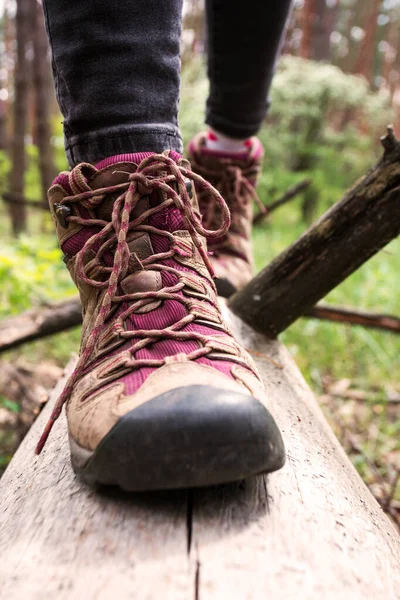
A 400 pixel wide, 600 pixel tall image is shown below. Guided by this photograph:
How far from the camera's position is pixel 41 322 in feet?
7.18

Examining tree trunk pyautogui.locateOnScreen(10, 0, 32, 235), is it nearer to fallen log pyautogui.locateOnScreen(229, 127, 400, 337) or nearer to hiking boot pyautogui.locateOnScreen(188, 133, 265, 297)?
hiking boot pyautogui.locateOnScreen(188, 133, 265, 297)

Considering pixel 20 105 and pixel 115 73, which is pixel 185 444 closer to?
pixel 115 73

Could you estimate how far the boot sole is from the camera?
2.14ft

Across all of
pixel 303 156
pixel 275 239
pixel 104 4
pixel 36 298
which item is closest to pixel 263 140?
pixel 303 156

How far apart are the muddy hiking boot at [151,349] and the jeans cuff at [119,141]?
5 cm

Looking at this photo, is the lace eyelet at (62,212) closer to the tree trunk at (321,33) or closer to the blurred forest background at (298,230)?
the blurred forest background at (298,230)

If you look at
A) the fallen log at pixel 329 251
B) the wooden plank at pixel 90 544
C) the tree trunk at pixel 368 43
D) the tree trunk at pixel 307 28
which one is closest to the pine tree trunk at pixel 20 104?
the fallen log at pixel 329 251

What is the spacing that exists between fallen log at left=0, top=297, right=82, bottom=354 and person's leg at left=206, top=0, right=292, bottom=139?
1.00 m

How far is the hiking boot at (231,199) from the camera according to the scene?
175 cm

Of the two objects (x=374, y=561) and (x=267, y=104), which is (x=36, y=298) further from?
(x=374, y=561)

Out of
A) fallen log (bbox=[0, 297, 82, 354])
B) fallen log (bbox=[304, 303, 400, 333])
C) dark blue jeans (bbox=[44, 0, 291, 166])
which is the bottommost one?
fallen log (bbox=[304, 303, 400, 333])

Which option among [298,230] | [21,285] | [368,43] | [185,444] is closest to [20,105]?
[298,230]

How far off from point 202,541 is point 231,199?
4.36 ft

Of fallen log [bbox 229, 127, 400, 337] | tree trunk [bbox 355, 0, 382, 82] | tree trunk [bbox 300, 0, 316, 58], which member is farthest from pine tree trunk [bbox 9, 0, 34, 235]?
tree trunk [bbox 355, 0, 382, 82]
